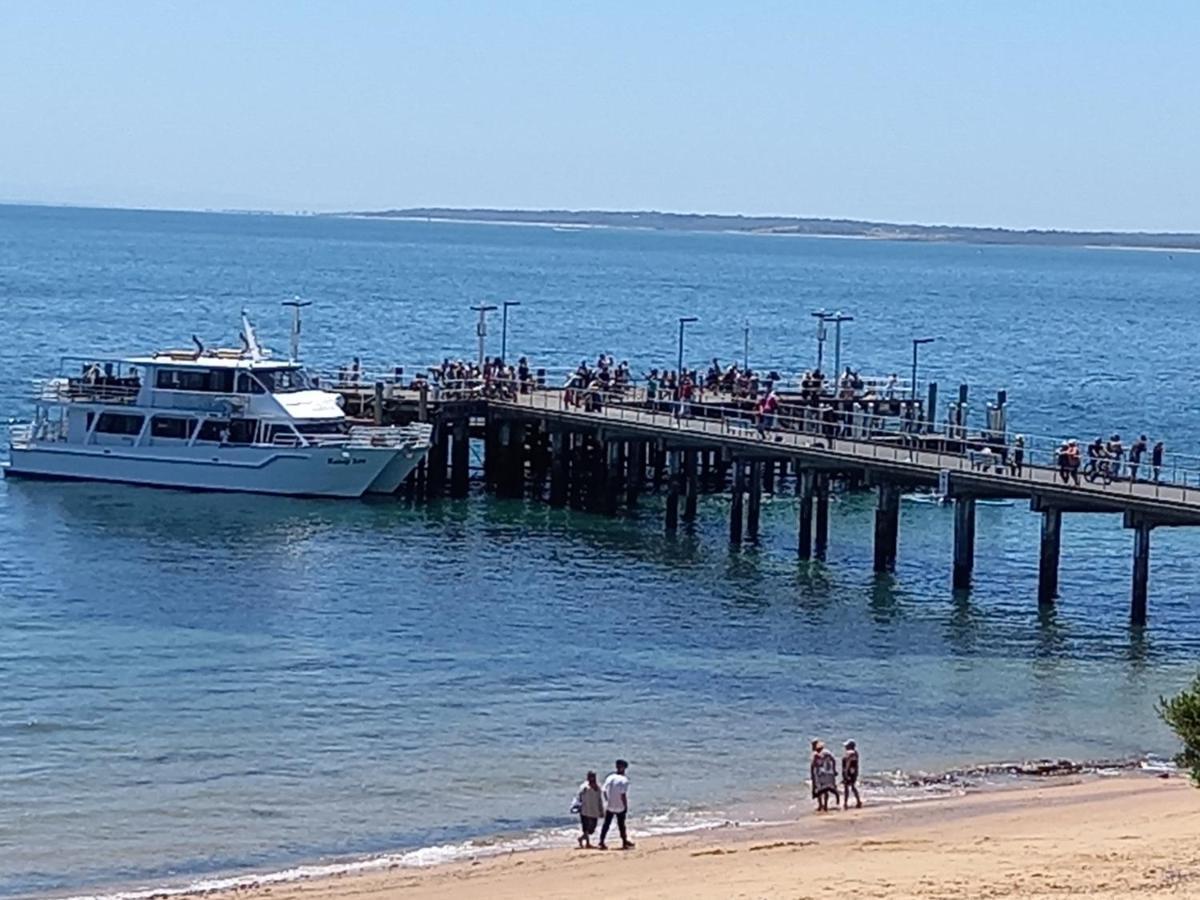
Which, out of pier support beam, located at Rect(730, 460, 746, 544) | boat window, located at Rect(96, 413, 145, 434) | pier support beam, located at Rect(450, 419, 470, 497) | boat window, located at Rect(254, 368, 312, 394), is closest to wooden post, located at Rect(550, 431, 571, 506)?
pier support beam, located at Rect(450, 419, 470, 497)

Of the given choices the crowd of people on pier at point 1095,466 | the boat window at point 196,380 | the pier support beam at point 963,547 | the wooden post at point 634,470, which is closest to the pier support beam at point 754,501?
the wooden post at point 634,470

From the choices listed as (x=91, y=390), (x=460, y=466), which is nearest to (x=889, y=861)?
(x=460, y=466)

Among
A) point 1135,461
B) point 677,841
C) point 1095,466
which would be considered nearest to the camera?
point 677,841

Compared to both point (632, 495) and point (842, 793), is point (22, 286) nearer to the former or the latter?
point (632, 495)

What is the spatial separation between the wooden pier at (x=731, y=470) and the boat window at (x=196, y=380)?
4.79 m

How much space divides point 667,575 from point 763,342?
291ft

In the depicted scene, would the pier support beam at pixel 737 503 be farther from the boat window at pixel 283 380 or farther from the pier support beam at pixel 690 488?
the boat window at pixel 283 380

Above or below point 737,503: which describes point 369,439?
above

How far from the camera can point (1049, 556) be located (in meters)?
51.6

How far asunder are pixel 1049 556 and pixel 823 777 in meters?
19.4

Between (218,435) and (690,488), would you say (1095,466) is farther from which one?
(218,435)

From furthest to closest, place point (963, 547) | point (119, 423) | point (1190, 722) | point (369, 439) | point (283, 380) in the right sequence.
Result: point (119, 423)
point (283, 380)
point (369, 439)
point (963, 547)
point (1190, 722)

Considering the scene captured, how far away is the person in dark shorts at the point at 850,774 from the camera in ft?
111

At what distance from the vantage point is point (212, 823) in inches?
1294
